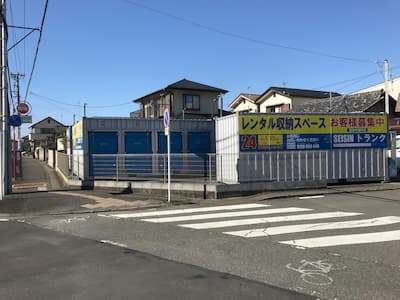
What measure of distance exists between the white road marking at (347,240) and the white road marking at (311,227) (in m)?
0.71

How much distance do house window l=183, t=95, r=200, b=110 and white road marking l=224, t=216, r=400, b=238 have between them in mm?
30387

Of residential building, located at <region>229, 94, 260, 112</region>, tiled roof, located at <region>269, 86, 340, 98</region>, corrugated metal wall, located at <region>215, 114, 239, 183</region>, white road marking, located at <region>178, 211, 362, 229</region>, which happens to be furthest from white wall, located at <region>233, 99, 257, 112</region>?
white road marking, located at <region>178, 211, 362, 229</region>

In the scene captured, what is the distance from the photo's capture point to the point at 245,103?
54.4 metres

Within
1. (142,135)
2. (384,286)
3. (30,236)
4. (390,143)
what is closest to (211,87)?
(142,135)

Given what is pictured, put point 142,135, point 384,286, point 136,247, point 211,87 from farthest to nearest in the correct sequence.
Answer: point 211,87
point 142,135
point 136,247
point 384,286

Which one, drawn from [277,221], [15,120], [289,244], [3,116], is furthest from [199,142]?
[289,244]

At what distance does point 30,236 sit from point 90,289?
395cm

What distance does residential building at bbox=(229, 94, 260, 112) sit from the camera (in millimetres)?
51312

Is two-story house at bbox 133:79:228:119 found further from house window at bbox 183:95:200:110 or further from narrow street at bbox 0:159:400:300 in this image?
narrow street at bbox 0:159:400:300

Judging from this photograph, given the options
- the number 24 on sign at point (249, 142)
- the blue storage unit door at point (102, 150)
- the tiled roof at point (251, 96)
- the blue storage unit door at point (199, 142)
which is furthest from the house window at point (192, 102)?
the number 24 on sign at point (249, 142)

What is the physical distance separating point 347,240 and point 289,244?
1114 millimetres

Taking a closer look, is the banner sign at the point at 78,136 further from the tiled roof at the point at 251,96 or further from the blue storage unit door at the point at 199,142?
the tiled roof at the point at 251,96

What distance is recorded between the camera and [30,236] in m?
8.13

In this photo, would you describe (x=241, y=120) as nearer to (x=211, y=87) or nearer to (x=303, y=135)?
(x=303, y=135)
